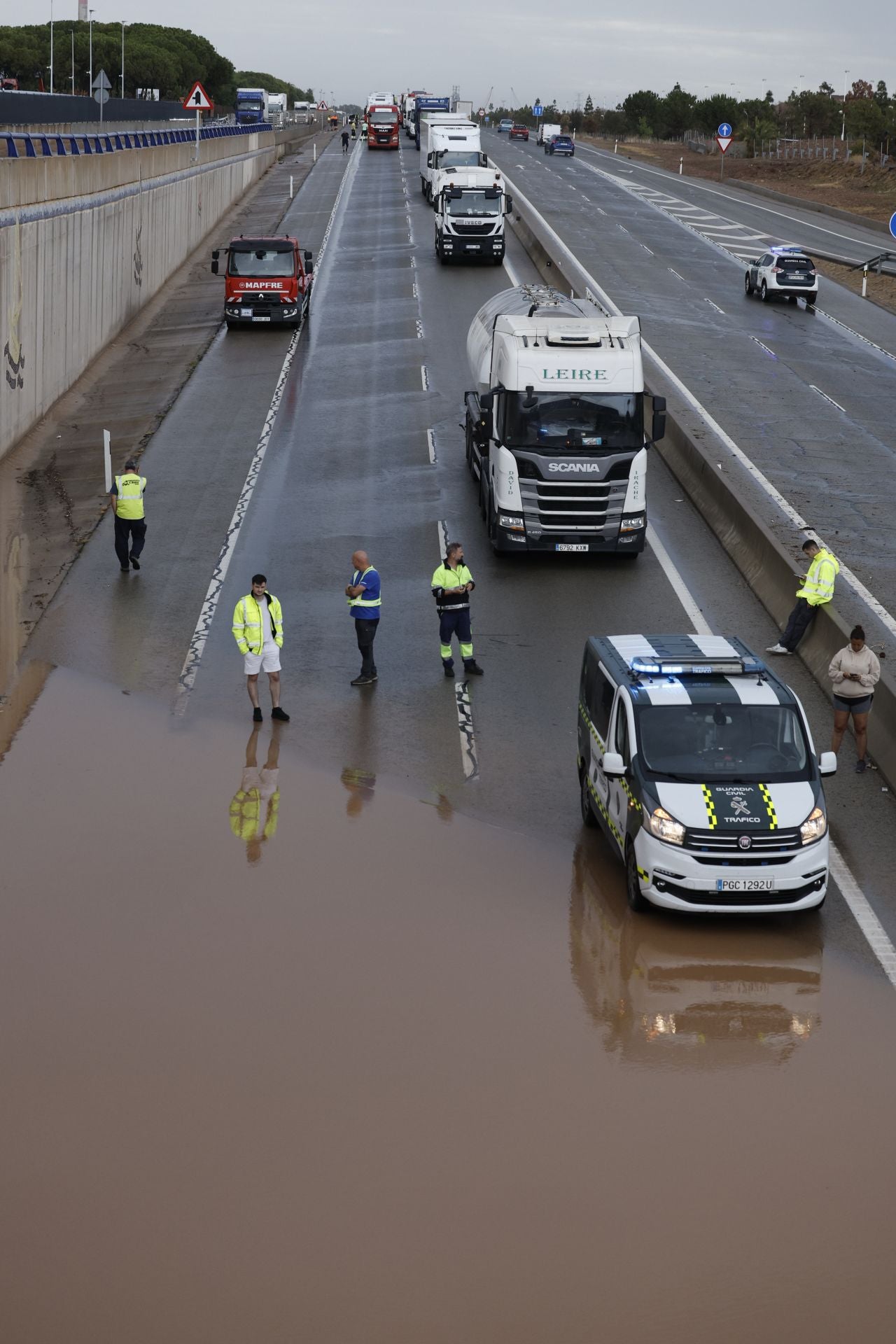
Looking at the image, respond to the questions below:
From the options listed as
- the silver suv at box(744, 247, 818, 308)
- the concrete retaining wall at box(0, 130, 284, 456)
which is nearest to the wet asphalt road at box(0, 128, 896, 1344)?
the concrete retaining wall at box(0, 130, 284, 456)

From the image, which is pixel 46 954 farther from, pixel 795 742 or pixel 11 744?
pixel 795 742

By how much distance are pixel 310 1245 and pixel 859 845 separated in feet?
24.5

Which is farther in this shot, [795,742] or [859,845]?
[859,845]

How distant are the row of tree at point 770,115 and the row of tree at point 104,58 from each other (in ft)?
168

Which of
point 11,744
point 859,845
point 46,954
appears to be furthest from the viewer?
point 11,744

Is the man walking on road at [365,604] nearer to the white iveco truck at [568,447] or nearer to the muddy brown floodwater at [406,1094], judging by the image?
the muddy brown floodwater at [406,1094]

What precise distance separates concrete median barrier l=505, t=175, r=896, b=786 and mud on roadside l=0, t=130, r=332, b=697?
9520mm

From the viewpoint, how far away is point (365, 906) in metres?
12.6

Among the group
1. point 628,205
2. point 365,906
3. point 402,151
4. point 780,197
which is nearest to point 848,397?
point 365,906

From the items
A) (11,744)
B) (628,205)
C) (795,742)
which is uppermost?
(628,205)

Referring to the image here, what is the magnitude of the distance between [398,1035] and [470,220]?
137 feet

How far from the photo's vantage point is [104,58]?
6019 inches

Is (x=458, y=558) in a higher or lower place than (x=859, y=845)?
higher

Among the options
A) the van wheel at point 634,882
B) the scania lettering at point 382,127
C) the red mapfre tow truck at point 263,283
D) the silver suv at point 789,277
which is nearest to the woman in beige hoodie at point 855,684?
the van wheel at point 634,882
